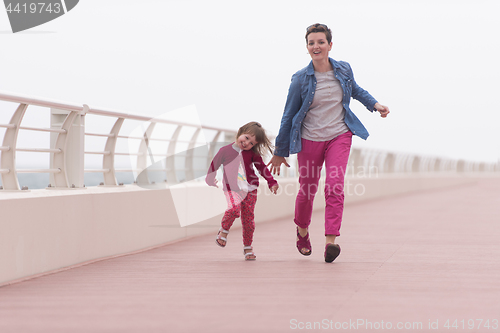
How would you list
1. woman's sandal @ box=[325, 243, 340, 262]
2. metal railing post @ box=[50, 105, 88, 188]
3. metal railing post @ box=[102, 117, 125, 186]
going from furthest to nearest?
metal railing post @ box=[102, 117, 125, 186]
metal railing post @ box=[50, 105, 88, 188]
woman's sandal @ box=[325, 243, 340, 262]

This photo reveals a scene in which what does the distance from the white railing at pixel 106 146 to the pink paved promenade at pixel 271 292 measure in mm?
761

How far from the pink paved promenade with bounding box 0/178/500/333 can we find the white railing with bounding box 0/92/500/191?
2.50ft

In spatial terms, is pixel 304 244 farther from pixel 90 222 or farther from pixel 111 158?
pixel 111 158

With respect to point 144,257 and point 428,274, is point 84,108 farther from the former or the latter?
point 428,274

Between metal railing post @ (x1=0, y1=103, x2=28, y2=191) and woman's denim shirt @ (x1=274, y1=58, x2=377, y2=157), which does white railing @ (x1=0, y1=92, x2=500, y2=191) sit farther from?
woman's denim shirt @ (x1=274, y1=58, x2=377, y2=157)

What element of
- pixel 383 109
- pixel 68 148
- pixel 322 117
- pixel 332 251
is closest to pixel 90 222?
pixel 68 148

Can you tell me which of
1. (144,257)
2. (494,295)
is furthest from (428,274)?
(144,257)

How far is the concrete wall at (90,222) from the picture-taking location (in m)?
4.55

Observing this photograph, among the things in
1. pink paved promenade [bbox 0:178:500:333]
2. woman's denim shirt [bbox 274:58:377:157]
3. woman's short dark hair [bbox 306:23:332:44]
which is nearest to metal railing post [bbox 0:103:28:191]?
pink paved promenade [bbox 0:178:500:333]

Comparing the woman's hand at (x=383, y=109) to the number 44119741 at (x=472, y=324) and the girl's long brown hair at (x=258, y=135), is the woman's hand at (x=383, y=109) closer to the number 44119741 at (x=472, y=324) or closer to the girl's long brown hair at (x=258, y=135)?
the girl's long brown hair at (x=258, y=135)

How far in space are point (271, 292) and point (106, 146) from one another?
9.43ft

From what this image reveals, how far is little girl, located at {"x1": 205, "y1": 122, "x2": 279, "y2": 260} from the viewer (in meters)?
5.73

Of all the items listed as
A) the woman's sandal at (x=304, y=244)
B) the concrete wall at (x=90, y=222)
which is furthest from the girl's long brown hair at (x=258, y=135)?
the concrete wall at (x=90, y=222)

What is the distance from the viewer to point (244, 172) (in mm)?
5887
